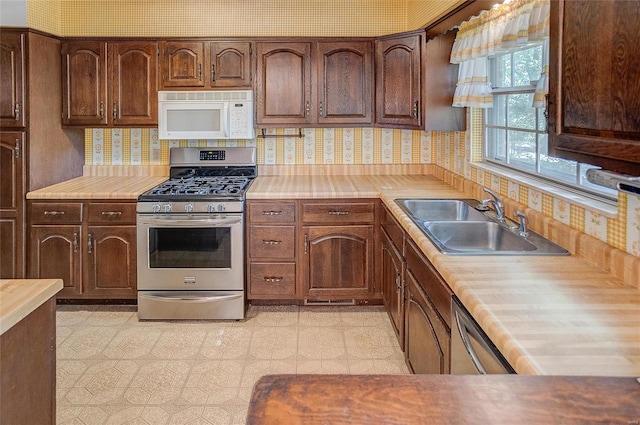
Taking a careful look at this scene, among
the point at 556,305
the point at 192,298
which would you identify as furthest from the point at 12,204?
the point at 556,305

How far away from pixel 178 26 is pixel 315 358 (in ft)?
9.05

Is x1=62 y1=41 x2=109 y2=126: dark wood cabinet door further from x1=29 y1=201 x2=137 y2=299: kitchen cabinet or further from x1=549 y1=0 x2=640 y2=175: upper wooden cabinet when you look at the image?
x1=549 y1=0 x2=640 y2=175: upper wooden cabinet

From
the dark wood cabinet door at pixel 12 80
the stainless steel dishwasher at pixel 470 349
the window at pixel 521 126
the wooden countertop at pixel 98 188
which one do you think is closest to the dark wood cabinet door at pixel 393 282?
the window at pixel 521 126

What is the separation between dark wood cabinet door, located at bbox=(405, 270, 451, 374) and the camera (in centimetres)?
203

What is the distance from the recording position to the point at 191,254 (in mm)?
3641

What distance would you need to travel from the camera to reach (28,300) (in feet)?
4.88

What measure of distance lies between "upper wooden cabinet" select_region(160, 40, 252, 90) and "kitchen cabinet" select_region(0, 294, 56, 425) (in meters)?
2.64

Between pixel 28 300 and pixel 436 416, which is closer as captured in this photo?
pixel 436 416

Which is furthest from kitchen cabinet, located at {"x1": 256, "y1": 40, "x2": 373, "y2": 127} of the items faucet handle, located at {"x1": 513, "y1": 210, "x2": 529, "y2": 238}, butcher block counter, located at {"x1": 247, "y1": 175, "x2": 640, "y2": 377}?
faucet handle, located at {"x1": 513, "y1": 210, "x2": 529, "y2": 238}

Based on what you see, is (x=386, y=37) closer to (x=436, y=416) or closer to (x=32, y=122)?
(x=32, y=122)

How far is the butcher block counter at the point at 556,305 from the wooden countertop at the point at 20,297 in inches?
47.7

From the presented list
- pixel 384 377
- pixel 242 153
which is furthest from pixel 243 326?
pixel 384 377

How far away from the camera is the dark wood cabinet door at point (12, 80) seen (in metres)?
3.59

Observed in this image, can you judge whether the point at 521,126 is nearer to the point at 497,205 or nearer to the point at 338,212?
the point at 497,205
